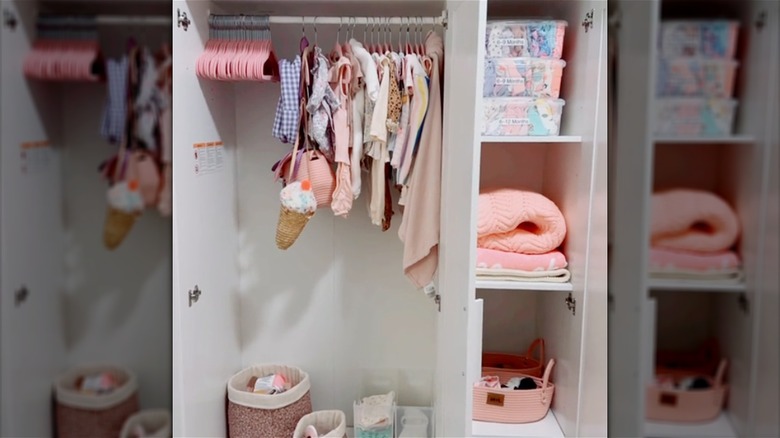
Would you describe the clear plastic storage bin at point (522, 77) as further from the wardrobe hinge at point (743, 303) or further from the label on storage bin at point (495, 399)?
the wardrobe hinge at point (743, 303)

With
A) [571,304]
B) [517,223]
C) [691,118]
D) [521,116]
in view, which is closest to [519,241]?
[517,223]

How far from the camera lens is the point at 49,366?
601 mm

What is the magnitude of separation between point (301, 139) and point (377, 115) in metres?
0.23

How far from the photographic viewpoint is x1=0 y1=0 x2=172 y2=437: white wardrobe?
0.52 meters

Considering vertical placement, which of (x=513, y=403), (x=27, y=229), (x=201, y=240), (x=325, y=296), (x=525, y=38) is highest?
(x=525, y=38)

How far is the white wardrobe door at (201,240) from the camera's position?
1474 mm

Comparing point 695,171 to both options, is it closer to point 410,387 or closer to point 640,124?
point 640,124

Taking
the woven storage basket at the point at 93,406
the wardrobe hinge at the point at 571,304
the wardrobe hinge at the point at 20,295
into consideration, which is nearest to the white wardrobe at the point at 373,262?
the wardrobe hinge at the point at 571,304

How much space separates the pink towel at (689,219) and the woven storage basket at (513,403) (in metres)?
1.50

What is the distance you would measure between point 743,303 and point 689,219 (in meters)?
0.10

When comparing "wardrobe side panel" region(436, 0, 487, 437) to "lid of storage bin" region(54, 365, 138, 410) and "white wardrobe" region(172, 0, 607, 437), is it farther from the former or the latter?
"lid of storage bin" region(54, 365, 138, 410)

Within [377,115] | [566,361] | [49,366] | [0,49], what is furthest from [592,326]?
[0,49]

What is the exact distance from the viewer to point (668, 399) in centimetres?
36

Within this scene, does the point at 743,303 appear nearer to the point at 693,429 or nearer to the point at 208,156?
the point at 693,429
